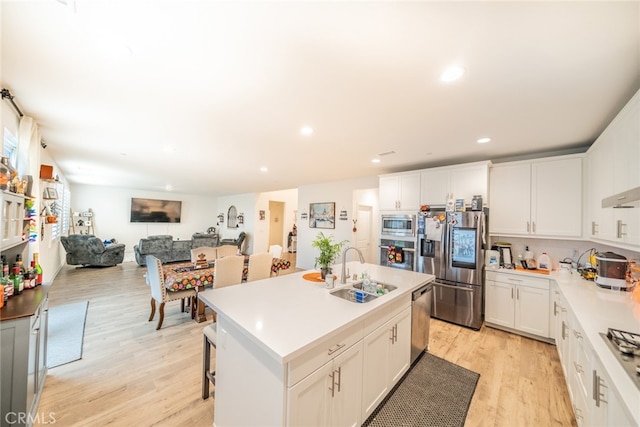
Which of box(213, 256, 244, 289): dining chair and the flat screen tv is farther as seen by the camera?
the flat screen tv

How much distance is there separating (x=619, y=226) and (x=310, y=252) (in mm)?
5482

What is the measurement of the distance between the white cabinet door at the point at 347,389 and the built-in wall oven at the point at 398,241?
2.54 meters

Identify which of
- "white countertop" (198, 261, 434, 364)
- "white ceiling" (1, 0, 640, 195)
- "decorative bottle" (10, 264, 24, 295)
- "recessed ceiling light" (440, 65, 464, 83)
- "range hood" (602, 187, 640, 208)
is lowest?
"white countertop" (198, 261, 434, 364)

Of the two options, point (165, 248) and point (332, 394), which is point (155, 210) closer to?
point (165, 248)

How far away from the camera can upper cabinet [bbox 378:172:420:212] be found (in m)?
3.92

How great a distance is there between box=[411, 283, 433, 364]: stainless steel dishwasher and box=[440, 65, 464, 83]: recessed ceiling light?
1893mm

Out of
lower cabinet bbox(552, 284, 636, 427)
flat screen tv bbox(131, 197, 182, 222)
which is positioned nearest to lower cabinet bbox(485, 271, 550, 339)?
lower cabinet bbox(552, 284, 636, 427)

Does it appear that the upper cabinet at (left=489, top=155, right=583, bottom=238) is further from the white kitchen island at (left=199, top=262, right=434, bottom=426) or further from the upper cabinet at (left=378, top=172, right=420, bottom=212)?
the white kitchen island at (left=199, top=262, right=434, bottom=426)

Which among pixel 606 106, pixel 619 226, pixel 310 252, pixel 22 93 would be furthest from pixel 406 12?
pixel 310 252

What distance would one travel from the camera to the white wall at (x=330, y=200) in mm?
5574

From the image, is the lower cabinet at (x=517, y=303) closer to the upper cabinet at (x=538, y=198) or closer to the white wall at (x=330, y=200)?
the upper cabinet at (x=538, y=198)

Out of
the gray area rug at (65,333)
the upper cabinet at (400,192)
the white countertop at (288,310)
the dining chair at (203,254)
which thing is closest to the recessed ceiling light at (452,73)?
the white countertop at (288,310)

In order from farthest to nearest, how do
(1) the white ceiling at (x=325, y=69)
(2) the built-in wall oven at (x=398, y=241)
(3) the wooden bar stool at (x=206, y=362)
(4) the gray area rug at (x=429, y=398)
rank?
(2) the built-in wall oven at (x=398, y=241) → (3) the wooden bar stool at (x=206, y=362) → (4) the gray area rug at (x=429, y=398) → (1) the white ceiling at (x=325, y=69)

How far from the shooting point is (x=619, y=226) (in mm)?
1964
